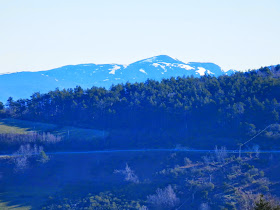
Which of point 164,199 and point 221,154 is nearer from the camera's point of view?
point 164,199

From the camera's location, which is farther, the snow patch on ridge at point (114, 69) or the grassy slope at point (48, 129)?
the snow patch on ridge at point (114, 69)

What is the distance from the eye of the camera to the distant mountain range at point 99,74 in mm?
115062

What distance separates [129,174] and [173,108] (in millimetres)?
13351

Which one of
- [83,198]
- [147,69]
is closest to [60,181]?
[83,198]

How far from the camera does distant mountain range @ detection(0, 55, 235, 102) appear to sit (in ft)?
378

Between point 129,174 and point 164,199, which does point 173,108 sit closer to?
point 129,174

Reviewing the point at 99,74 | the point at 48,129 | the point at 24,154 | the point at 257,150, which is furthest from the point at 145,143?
the point at 99,74

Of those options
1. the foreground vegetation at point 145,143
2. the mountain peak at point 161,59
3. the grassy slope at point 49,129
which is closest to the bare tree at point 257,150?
the foreground vegetation at point 145,143

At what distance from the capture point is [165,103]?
47.6 metres

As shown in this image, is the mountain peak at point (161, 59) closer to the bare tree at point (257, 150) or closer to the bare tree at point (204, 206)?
the bare tree at point (257, 150)

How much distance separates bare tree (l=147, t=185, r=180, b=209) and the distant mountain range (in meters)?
84.2

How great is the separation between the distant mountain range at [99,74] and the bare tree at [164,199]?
276 ft

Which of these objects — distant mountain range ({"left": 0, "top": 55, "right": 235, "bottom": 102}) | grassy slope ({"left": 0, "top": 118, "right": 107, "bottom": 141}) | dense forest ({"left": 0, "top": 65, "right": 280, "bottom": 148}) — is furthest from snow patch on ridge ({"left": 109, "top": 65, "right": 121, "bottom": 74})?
grassy slope ({"left": 0, "top": 118, "right": 107, "bottom": 141})

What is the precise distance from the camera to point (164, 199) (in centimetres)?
2872
